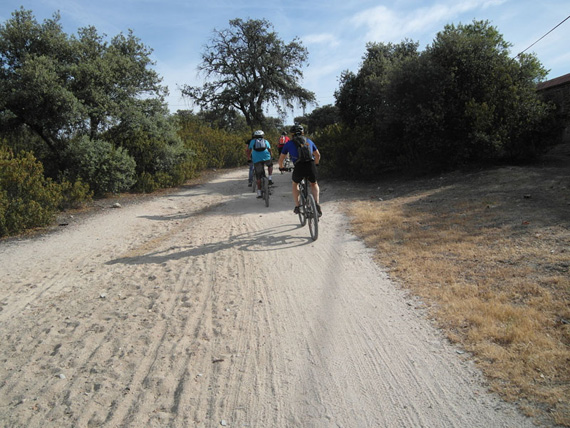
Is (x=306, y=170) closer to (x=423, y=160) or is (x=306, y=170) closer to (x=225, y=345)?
(x=225, y=345)

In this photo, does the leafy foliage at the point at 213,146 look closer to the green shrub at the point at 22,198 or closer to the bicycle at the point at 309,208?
the green shrub at the point at 22,198

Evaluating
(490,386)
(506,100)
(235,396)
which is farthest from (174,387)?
(506,100)

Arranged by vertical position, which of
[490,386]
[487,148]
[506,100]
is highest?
[506,100]

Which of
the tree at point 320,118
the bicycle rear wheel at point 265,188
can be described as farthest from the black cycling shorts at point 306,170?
the tree at point 320,118

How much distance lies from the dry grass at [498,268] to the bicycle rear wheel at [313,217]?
87cm

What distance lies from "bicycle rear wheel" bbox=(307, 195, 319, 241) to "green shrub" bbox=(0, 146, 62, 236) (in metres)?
5.92

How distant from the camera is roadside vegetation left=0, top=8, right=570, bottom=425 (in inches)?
143

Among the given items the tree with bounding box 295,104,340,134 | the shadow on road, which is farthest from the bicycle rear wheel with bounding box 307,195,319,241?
the tree with bounding box 295,104,340,134

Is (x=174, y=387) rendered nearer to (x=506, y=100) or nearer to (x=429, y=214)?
(x=429, y=214)

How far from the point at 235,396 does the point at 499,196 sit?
26.3 feet

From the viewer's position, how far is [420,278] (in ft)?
15.7

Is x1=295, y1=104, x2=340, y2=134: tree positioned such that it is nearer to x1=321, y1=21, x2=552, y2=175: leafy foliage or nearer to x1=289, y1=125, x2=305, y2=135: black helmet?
x1=321, y1=21, x2=552, y2=175: leafy foliage

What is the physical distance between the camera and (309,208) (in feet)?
23.3

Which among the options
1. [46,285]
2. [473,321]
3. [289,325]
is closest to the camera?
[473,321]
